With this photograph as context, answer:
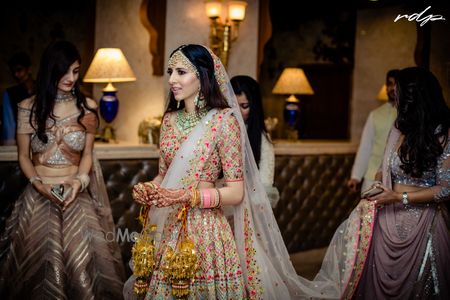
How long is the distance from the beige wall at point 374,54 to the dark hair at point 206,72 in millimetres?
4563

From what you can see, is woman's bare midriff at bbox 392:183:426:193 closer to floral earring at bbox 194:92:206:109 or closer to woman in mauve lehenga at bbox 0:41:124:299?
floral earring at bbox 194:92:206:109

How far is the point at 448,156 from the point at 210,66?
139 cm

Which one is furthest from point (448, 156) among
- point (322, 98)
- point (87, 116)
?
point (322, 98)

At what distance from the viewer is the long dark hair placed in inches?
131

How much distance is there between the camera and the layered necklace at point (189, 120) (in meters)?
2.69

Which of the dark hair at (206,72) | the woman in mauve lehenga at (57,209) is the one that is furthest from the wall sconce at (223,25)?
the dark hair at (206,72)

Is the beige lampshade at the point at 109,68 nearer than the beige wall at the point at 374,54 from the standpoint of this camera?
Yes

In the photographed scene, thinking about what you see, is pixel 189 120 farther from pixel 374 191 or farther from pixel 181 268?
pixel 374 191

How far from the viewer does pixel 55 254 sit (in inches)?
126

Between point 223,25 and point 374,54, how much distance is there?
2.43 metres

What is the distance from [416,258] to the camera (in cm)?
320

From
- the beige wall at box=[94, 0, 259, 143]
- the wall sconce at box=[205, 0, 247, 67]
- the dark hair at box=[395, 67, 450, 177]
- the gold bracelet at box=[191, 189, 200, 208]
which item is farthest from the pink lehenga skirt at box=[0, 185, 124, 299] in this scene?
the wall sconce at box=[205, 0, 247, 67]

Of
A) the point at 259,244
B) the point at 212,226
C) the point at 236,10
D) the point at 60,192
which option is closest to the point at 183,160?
the point at 212,226

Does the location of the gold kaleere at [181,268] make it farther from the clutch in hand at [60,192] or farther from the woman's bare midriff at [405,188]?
the woman's bare midriff at [405,188]
